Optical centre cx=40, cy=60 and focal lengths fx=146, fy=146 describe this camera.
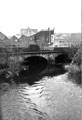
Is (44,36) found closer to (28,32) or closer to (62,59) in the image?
(28,32)

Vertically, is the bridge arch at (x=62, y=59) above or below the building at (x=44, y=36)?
below

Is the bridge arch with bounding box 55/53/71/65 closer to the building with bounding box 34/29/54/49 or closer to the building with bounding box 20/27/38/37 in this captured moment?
the building with bounding box 34/29/54/49

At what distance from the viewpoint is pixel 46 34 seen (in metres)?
39.8

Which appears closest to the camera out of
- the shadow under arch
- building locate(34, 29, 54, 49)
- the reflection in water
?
the reflection in water

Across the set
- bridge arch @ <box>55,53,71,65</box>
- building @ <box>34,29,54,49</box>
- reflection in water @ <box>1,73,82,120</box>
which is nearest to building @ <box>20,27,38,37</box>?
building @ <box>34,29,54,49</box>

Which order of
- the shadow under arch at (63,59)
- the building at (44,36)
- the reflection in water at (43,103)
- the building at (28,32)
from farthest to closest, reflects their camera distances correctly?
the building at (28,32) < the building at (44,36) < the shadow under arch at (63,59) < the reflection in water at (43,103)

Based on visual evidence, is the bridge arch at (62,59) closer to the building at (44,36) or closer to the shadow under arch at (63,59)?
the shadow under arch at (63,59)

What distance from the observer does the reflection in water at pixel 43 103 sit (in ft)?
23.7

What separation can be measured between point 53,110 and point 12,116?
214 cm

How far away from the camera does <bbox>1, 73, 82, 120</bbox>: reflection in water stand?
7219mm

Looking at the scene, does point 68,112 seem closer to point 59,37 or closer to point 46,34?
point 46,34

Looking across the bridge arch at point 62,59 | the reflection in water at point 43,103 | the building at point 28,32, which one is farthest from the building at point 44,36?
the reflection in water at point 43,103

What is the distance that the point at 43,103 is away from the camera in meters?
8.69

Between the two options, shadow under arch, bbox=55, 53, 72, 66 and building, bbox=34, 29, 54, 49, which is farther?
building, bbox=34, 29, 54, 49
